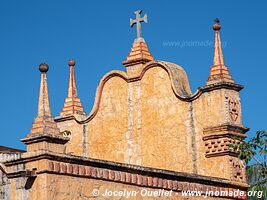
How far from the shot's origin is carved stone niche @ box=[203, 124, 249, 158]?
17.9m

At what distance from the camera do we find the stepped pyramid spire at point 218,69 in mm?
18422

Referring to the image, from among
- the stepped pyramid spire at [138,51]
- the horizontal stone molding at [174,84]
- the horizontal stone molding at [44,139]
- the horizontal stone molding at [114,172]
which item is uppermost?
the stepped pyramid spire at [138,51]

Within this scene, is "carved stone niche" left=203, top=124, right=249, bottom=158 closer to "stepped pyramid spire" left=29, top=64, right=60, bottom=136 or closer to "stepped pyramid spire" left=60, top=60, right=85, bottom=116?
"stepped pyramid spire" left=60, top=60, right=85, bottom=116

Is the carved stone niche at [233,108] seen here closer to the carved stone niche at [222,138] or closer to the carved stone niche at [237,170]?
the carved stone niche at [222,138]

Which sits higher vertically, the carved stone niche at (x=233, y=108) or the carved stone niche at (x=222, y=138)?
the carved stone niche at (x=233, y=108)

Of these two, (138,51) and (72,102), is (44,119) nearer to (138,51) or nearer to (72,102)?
(138,51)

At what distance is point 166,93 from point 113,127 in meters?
1.72

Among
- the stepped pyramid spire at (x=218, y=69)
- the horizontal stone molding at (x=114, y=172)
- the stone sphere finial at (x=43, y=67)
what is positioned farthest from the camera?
the stepped pyramid spire at (x=218, y=69)

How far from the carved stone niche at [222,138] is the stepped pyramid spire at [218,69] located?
42.0 inches

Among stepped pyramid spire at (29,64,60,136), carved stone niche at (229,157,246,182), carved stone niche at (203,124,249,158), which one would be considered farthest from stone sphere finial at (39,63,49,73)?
carved stone niche at (229,157,246,182)

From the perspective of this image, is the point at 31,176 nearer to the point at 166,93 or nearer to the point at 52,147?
the point at 52,147

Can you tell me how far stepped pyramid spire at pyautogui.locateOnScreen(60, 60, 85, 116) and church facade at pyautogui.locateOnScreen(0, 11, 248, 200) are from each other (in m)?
0.03

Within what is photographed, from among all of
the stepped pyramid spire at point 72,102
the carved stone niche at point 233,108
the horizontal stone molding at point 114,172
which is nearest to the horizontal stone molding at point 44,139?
the horizontal stone molding at point 114,172

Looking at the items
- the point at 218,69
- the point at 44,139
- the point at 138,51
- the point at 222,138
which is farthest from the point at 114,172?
the point at 138,51
